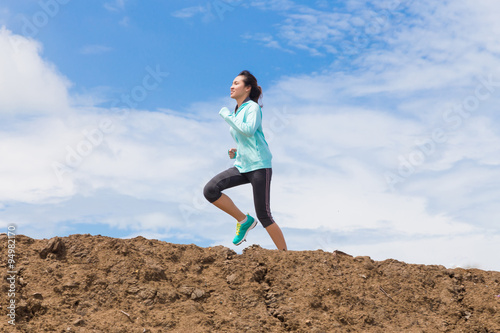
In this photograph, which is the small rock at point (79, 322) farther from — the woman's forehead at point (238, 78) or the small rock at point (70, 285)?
the woman's forehead at point (238, 78)

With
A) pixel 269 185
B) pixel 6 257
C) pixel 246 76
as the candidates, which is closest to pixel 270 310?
pixel 269 185

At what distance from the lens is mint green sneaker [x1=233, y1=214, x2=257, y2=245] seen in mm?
6457

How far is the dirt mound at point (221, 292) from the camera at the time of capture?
181 inches

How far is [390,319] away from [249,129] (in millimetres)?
2874

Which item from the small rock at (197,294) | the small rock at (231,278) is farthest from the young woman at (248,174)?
the small rock at (197,294)

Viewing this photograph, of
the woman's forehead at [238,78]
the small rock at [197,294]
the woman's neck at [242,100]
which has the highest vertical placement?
the woman's forehead at [238,78]

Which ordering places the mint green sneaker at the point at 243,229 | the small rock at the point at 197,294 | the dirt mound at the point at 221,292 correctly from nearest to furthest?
the dirt mound at the point at 221,292, the small rock at the point at 197,294, the mint green sneaker at the point at 243,229

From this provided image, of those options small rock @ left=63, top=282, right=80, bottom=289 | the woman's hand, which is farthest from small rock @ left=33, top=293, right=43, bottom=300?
the woman's hand

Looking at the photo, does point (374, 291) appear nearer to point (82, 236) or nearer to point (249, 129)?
point (249, 129)

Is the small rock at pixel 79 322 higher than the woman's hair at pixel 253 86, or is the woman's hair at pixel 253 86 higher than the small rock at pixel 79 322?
the woman's hair at pixel 253 86

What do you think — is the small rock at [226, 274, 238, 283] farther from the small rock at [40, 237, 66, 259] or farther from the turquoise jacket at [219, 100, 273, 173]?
the small rock at [40, 237, 66, 259]

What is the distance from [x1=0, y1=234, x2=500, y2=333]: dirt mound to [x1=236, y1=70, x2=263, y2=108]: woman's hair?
2.32 metres

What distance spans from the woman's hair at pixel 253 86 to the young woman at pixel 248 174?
30 cm

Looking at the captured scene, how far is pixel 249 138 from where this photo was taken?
20.9ft
